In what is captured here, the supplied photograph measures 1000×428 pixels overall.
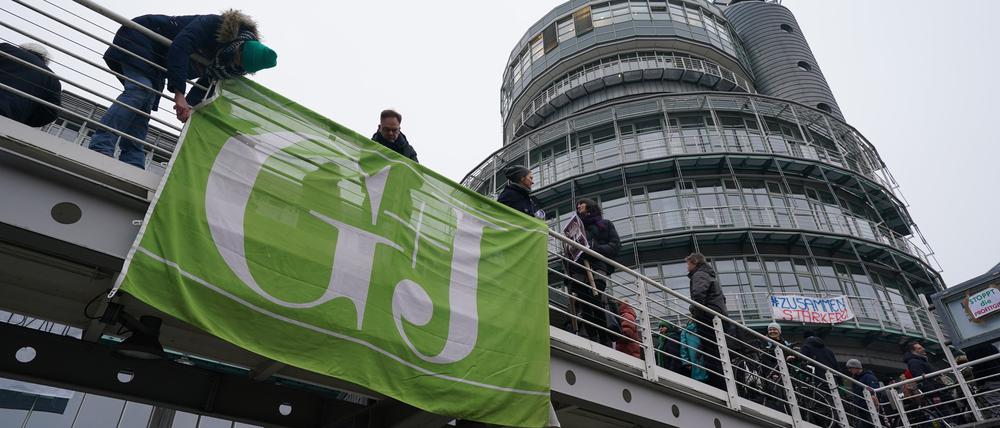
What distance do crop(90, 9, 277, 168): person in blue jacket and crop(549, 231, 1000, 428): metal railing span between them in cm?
333

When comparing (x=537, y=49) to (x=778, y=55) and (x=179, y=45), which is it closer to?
(x=778, y=55)

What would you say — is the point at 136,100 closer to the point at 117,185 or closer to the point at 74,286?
the point at 117,185

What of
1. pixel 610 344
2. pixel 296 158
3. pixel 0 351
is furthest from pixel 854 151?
pixel 0 351

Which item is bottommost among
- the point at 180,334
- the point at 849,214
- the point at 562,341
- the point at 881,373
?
the point at 180,334

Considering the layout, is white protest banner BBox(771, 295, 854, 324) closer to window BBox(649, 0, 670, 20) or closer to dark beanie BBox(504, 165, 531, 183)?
dark beanie BBox(504, 165, 531, 183)

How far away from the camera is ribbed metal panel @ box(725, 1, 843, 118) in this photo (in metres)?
34.0

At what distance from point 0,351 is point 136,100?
1.93m

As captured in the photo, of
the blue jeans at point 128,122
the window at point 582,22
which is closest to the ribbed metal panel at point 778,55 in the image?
the window at point 582,22

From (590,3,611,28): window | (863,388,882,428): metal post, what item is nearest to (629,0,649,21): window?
(590,3,611,28): window

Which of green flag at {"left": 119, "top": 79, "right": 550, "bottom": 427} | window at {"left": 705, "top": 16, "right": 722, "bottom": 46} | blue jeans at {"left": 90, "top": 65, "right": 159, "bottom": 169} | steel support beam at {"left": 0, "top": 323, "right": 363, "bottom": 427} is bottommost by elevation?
steel support beam at {"left": 0, "top": 323, "right": 363, "bottom": 427}

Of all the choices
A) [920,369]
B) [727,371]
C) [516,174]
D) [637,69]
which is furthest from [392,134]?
[637,69]

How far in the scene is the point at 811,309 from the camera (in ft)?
63.3

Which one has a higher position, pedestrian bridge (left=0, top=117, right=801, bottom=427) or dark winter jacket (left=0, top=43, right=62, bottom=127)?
dark winter jacket (left=0, top=43, right=62, bottom=127)

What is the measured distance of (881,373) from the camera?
783 inches
